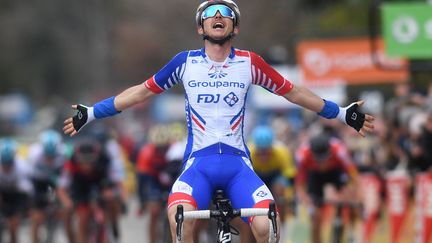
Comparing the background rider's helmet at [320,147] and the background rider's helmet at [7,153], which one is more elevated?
the background rider's helmet at [7,153]

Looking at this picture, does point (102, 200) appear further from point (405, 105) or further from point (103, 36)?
point (103, 36)

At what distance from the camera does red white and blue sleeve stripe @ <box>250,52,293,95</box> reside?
10.5 metres

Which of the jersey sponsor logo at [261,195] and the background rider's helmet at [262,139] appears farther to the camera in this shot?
the background rider's helmet at [262,139]

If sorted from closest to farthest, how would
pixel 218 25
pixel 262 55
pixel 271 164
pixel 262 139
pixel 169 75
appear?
pixel 218 25 < pixel 169 75 < pixel 262 139 < pixel 271 164 < pixel 262 55

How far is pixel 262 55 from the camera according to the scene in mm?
38344

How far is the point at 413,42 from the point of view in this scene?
1692 centimetres

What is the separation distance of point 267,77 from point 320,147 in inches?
236

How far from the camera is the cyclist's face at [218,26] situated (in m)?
10.3

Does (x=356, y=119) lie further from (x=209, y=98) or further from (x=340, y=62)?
(x=340, y=62)

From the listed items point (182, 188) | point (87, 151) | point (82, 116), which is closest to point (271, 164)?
point (87, 151)

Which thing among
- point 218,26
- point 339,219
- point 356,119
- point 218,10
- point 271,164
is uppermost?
point 218,10

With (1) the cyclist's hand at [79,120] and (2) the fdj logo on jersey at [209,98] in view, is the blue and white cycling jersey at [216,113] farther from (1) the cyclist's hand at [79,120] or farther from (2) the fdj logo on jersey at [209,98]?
(1) the cyclist's hand at [79,120]

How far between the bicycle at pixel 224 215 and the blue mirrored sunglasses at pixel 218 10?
1.54m

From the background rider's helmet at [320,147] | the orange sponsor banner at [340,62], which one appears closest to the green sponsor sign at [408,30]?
the background rider's helmet at [320,147]
